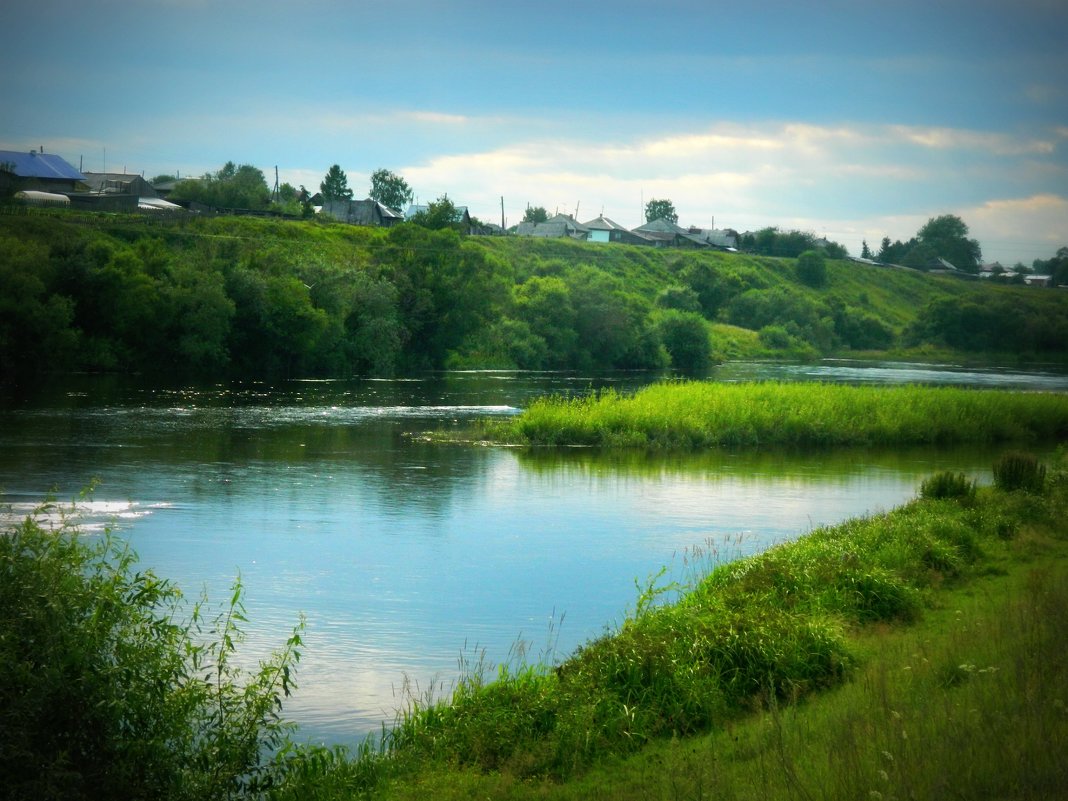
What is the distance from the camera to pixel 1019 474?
818 inches

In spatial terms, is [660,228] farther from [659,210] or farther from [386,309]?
[386,309]

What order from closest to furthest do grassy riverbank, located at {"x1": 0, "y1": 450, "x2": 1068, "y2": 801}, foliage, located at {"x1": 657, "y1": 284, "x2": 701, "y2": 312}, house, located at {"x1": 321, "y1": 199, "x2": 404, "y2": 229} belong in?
grassy riverbank, located at {"x1": 0, "y1": 450, "x2": 1068, "y2": 801} → foliage, located at {"x1": 657, "y1": 284, "x2": 701, "y2": 312} → house, located at {"x1": 321, "y1": 199, "x2": 404, "y2": 229}

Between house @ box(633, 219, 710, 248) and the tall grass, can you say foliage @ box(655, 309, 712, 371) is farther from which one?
the tall grass

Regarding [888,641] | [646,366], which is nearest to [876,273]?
[646,366]

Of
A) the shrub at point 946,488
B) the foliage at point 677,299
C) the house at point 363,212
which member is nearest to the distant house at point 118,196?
the house at point 363,212

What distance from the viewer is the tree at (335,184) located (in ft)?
418

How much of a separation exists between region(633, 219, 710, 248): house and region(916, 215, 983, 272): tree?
87.9 ft

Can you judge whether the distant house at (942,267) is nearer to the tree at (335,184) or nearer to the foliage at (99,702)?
the tree at (335,184)

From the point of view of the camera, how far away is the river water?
13383 mm

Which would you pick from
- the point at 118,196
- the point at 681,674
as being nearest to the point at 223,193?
the point at 118,196

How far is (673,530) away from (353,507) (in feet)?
21.8

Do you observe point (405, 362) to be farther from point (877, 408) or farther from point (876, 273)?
point (876, 273)

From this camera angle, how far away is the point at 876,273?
126m

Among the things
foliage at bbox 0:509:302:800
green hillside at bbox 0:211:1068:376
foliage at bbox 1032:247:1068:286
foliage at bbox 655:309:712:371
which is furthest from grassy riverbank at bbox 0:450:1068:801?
foliage at bbox 655:309:712:371
